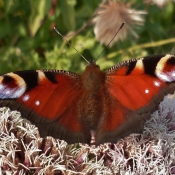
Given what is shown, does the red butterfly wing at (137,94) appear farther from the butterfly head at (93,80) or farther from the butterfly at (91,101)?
the butterfly head at (93,80)

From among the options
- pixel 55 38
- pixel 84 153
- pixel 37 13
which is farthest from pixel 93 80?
pixel 55 38

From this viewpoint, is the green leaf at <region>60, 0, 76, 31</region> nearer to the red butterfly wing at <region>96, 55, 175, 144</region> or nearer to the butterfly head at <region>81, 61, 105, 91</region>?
the butterfly head at <region>81, 61, 105, 91</region>

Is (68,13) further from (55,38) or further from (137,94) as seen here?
(137,94)

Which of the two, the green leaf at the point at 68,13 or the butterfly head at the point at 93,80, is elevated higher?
the green leaf at the point at 68,13

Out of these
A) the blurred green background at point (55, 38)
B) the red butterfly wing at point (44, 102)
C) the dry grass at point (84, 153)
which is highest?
the blurred green background at point (55, 38)

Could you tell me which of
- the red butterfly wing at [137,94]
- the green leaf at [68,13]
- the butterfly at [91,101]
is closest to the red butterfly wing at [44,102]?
the butterfly at [91,101]

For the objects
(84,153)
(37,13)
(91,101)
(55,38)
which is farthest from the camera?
(55,38)

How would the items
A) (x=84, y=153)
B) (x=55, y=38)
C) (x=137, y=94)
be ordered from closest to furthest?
(x=137, y=94), (x=84, y=153), (x=55, y=38)

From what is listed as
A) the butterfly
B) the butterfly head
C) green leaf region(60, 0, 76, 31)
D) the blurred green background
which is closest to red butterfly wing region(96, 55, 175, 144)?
the butterfly
